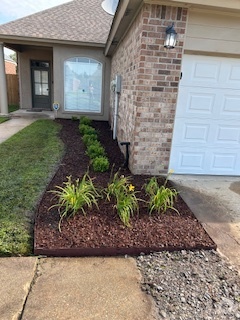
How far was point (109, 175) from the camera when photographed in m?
4.28

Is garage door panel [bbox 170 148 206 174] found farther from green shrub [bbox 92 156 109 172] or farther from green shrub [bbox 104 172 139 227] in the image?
green shrub [bbox 104 172 139 227]

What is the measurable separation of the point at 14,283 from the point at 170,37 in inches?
143

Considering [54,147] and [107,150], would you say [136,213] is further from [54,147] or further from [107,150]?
[54,147]

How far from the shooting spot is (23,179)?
4.02 metres

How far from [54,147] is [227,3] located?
14.9 feet

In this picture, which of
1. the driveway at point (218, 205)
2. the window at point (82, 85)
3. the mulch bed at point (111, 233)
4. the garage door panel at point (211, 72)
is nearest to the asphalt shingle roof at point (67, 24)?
the window at point (82, 85)

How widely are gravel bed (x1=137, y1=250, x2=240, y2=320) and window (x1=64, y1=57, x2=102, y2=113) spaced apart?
893 cm

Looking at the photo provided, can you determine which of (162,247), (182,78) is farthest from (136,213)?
(182,78)

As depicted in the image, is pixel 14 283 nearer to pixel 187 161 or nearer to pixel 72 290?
pixel 72 290

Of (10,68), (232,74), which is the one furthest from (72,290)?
(10,68)

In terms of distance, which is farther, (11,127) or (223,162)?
(11,127)

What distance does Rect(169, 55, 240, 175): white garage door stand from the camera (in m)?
4.17

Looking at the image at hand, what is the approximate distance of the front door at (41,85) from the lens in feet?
41.9

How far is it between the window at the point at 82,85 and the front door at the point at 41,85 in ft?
11.3
